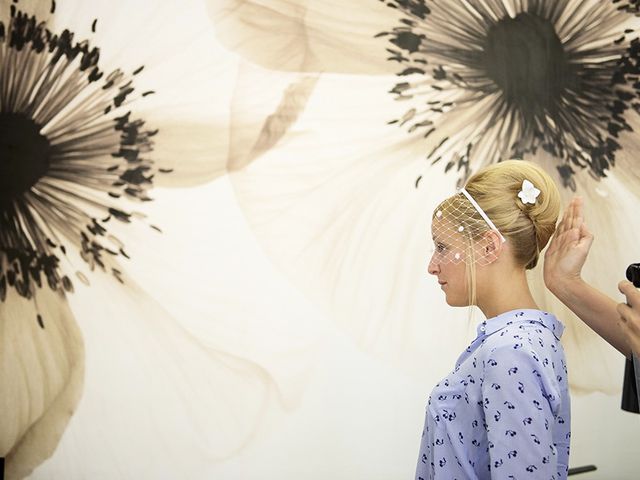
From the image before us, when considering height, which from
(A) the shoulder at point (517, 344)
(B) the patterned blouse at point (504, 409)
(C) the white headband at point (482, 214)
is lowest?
(B) the patterned blouse at point (504, 409)

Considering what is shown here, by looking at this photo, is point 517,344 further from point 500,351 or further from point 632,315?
point 632,315

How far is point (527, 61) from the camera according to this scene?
271 cm

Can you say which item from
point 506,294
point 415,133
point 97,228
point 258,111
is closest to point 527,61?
point 415,133

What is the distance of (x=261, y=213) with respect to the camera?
2518 millimetres

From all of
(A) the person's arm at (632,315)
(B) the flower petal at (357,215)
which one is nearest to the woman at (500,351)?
(A) the person's arm at (632,315)

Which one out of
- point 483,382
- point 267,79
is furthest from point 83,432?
point 483,382

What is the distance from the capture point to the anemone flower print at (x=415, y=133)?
2.53m

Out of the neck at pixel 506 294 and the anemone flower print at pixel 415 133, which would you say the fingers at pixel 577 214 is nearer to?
the neck at pixel 506 294

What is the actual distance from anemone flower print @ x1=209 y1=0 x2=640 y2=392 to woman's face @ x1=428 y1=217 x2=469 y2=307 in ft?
2.75

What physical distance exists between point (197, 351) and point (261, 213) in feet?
1.60

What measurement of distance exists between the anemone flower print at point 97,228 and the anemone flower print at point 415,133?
0.26m

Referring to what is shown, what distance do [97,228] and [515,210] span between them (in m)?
1.38

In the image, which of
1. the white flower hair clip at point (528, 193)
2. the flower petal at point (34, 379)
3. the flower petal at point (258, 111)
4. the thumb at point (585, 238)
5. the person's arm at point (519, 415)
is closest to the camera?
the person's arm at point (519, 415)

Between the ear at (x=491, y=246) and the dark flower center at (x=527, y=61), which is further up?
the dark flower center at (x=527, y=61)
